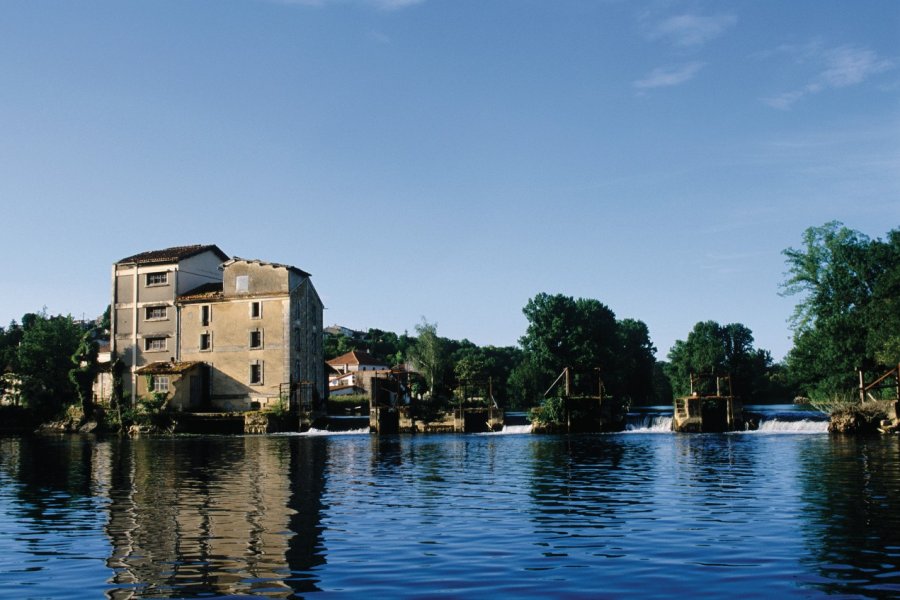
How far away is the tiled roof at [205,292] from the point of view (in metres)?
72.3

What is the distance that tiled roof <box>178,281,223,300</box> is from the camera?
72312 millimetres

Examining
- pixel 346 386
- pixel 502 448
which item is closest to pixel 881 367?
pixel 502 448

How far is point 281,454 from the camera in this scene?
130 feet

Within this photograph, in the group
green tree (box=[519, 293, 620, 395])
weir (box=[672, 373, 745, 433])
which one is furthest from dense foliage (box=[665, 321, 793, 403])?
weir (box=[672, 373, 745, 433])

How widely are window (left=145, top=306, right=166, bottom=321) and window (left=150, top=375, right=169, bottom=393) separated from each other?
5.95m

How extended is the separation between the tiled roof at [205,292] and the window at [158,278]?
87.7 inches

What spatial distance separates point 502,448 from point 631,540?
29.1 m

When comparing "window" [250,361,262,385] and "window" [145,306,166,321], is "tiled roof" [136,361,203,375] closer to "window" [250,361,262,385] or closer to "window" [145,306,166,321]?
"window" [145,306,166,321]

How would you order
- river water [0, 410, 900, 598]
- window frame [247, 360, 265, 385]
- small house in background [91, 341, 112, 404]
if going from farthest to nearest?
small house in background [91, 341, 112, 404] → window frame [247, 360, 265, 385] → river water [0, 410, 900, 598]

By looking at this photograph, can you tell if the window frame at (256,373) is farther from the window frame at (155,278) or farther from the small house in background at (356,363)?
the small house in background at (356,363)

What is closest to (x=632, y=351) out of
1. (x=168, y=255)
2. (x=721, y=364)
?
(x=721, y=364)

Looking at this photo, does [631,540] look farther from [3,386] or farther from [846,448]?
[3,386]

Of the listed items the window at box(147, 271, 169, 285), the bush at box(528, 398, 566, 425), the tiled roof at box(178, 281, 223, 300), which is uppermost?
the window at box(147, 271, 169, 285)

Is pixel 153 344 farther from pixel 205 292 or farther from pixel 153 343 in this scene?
pixel 205 292
